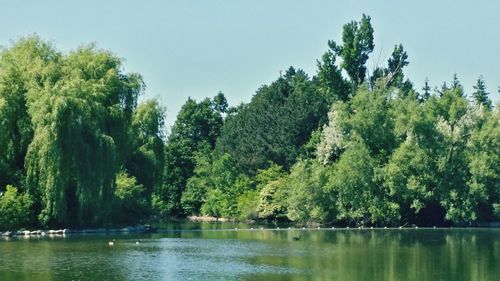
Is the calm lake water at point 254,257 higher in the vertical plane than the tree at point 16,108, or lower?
lower

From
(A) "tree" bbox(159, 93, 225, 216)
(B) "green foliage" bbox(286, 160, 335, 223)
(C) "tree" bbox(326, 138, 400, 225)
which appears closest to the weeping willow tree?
(B) "green foliage" bbox(286, 160, 335, 223)

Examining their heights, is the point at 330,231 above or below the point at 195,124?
below

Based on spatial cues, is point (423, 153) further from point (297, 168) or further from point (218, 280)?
point (218, 280)

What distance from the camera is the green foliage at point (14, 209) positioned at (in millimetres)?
50719

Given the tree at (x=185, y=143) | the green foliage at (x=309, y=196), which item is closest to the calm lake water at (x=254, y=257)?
the green foliage at (x=309, y=196)

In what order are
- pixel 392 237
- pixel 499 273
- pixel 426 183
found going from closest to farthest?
pixel 499 273, pixel 392 237, pixel 426 183

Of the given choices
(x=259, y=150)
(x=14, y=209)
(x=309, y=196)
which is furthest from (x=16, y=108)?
(x=259, y=150)

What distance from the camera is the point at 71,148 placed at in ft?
169

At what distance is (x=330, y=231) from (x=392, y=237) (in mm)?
8081

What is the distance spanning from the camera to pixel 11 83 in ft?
178

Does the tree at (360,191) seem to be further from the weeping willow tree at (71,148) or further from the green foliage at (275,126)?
the weeping willow tree at (71,148)

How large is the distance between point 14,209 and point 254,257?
59.8ft

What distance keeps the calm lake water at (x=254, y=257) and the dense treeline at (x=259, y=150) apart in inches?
179

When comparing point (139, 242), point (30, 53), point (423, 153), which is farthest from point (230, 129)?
point (139, 242)
